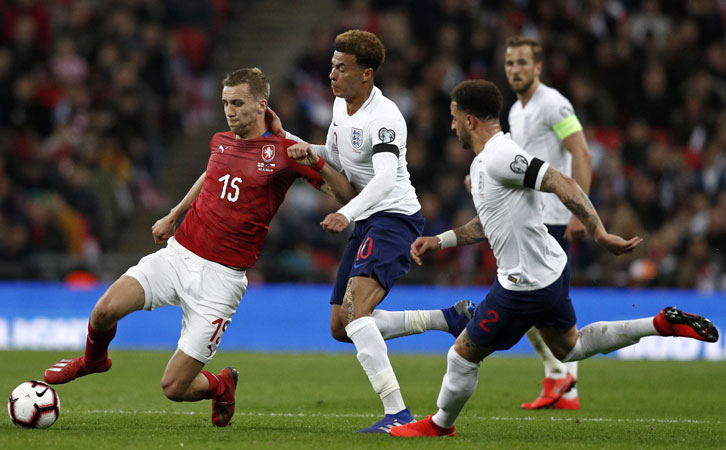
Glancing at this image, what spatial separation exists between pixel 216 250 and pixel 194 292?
322 mm

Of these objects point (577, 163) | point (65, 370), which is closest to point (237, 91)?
point (65, 370)

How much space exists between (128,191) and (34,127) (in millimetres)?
1707

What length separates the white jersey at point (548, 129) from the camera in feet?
29.5

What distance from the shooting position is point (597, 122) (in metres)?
18.2

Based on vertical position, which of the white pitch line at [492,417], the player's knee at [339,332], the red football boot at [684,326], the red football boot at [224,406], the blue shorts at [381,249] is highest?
the blue shorts at [381,249]

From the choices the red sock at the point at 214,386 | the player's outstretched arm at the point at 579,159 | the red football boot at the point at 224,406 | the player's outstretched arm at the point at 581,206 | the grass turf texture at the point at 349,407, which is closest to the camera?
the player's outstretched arm at the point at 581,206

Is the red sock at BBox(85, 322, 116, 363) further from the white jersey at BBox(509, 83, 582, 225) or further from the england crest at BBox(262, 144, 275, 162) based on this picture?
the white jersey at BBox(509, 83, 582, 225)

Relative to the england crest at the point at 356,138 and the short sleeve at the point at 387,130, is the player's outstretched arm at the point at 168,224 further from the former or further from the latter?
the short sleeve at the point at 387,130

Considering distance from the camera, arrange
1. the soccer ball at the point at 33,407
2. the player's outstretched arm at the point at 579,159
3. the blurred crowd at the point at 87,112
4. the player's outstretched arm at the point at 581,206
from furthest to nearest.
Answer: the blurred crowd at the point at 87,112 < the player's outstretched arm at the point at 579,159 < the soccer ball at the point at 33,407 < the player's outstretched arm at the point at 581,206

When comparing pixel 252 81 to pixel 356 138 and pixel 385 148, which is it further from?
pixel 385 148

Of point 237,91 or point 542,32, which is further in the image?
point 542,32

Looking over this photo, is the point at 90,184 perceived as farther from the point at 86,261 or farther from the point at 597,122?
the point at 597,122

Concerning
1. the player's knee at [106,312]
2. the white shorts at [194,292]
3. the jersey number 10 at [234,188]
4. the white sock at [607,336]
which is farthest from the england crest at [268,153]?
the white sock at [607,336]

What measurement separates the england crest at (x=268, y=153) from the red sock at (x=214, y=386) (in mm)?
1496
